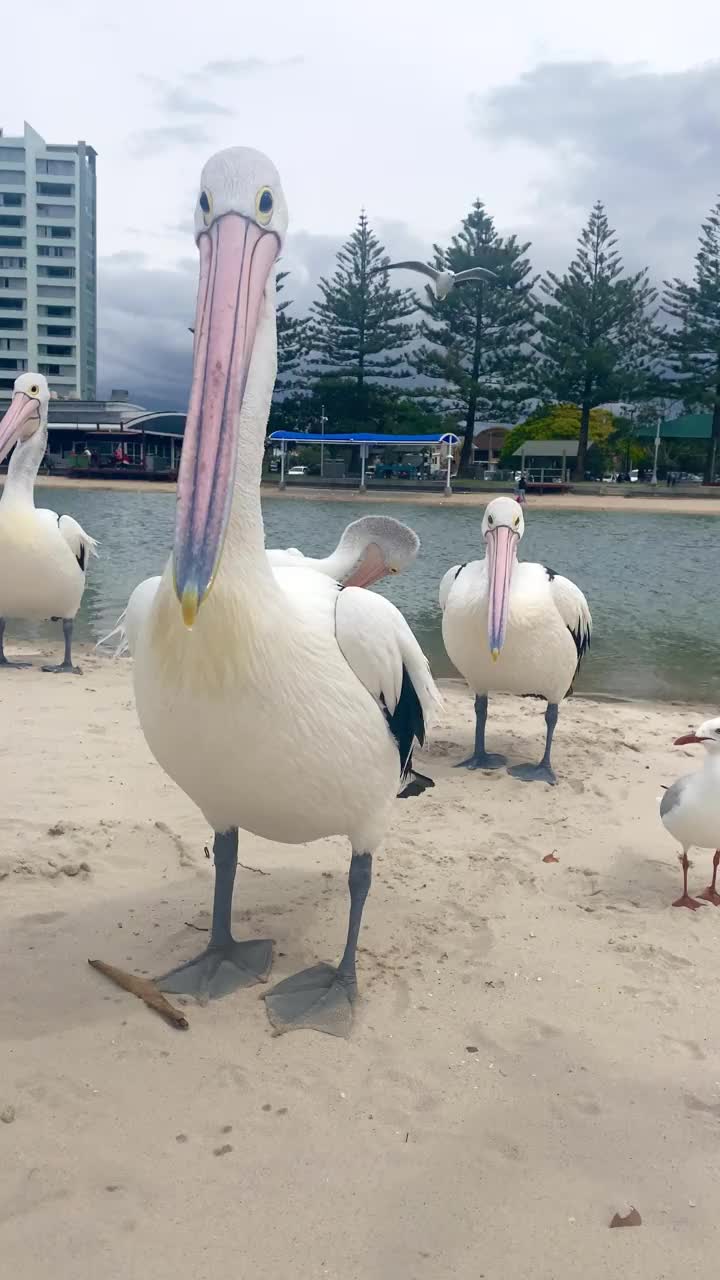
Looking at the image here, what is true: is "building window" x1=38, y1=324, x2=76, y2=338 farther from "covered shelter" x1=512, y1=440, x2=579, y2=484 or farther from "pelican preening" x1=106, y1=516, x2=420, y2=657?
"pelican preening" x1=106, y1=516, x2=420, y2=657

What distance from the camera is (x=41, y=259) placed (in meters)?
68.6

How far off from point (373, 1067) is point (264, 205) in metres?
2.04

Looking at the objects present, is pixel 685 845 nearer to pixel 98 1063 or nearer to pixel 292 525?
pixel 98 1063

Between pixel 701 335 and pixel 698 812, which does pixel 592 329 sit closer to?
pixel 701 335

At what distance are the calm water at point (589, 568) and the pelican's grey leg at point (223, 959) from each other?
5.65m

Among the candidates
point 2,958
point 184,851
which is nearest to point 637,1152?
point 2,958

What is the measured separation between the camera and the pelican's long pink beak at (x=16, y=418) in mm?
7148

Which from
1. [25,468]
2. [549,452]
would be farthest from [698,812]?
[549,452]

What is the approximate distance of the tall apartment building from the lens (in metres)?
68.1

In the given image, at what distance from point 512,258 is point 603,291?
13.6ft

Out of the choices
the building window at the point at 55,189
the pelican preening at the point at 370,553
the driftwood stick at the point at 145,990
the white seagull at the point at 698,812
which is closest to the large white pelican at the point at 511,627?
the white seagull at the point at 698,812

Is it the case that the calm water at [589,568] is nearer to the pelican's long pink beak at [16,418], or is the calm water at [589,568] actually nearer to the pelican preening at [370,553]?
the pelican's long pink beak at [16,418]

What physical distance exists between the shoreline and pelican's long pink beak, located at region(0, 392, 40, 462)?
2647 cm

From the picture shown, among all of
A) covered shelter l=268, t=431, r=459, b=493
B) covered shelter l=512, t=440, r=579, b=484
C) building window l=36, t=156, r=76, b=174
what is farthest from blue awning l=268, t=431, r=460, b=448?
building window l=36, t=156, r=76, b=174
